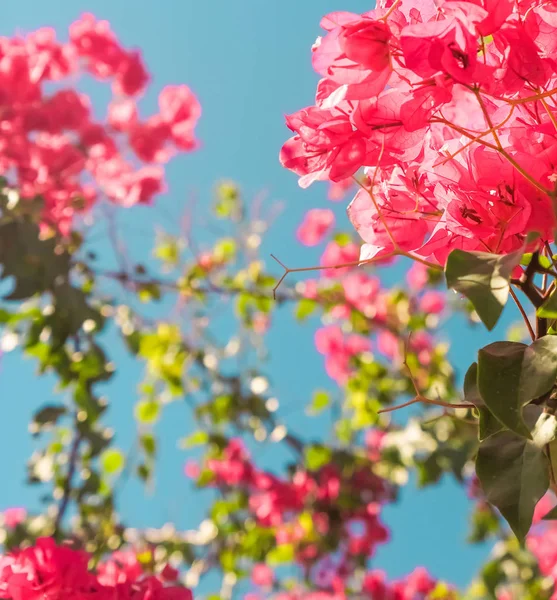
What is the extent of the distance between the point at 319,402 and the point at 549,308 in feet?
6.39

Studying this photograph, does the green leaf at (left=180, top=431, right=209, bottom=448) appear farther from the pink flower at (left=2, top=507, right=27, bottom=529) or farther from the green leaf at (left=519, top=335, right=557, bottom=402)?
the green leaf at (left=519, top=335, right=557, bottom=402)

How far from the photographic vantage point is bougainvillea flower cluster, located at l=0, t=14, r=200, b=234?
175cm

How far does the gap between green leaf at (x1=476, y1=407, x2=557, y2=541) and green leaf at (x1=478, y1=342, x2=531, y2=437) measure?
0.14ft

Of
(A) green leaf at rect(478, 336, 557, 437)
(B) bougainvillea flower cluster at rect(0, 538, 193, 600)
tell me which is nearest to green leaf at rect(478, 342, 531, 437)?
(A) green leaf at rect(478, 336, 557, 437)

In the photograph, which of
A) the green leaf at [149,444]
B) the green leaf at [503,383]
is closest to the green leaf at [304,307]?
the green leaf at [149,444]

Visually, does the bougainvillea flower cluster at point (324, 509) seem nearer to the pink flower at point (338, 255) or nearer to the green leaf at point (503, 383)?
the pink flower at point (338, 255)

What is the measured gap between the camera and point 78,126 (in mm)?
1986

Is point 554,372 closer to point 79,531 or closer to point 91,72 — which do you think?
point 79,531

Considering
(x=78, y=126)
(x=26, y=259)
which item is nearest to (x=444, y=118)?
(x=26, y=259)

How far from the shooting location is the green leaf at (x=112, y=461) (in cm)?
202

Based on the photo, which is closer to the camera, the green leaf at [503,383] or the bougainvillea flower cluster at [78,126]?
the green leaf at [503,383]

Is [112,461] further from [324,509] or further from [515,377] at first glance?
[515,377]

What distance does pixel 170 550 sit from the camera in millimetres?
1883

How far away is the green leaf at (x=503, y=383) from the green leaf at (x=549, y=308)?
3 centimetres
